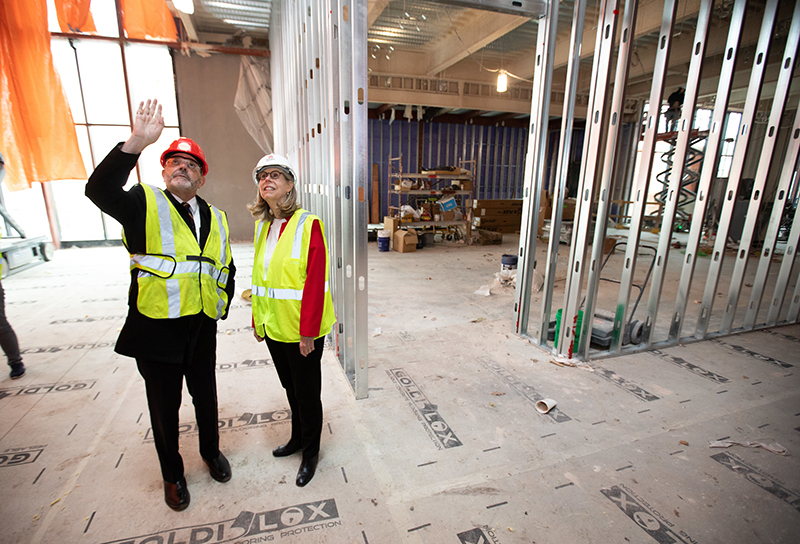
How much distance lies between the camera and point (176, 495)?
173 cm

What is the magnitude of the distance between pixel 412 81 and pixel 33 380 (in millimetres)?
9653

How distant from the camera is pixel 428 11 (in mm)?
7113

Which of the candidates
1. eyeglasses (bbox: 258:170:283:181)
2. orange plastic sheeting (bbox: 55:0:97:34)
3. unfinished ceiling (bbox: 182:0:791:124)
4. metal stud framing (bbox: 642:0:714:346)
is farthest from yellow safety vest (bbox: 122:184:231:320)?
orange plastic sheeting (bbox: 55:0:97:34)

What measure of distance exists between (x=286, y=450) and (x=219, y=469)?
0.34 metres

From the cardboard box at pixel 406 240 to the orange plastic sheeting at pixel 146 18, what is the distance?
552 centimetres

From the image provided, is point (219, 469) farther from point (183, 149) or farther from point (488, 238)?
point (488, 238)

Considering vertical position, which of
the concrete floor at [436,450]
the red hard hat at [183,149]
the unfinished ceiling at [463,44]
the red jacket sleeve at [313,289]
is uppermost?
the unfinished ceiling at [463,44]

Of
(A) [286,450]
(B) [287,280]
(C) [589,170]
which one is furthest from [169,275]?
(C) [589,170]

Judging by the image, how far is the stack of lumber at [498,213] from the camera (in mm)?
10734

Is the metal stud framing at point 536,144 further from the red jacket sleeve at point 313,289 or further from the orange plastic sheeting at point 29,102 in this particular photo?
the orange plastic sheeting at point 29,102

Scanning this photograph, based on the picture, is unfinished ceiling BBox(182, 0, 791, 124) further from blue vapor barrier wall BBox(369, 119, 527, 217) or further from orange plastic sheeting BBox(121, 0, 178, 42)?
blue vapor barrier wall BBox(369, 119, 527, 217)

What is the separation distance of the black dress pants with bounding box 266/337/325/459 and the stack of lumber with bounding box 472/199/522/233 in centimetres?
921

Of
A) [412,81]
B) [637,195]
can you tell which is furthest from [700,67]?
[412,81]

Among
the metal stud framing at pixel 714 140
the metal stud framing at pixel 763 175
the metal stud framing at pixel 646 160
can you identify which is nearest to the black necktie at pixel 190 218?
the metal stud framing at pixel 646 160
